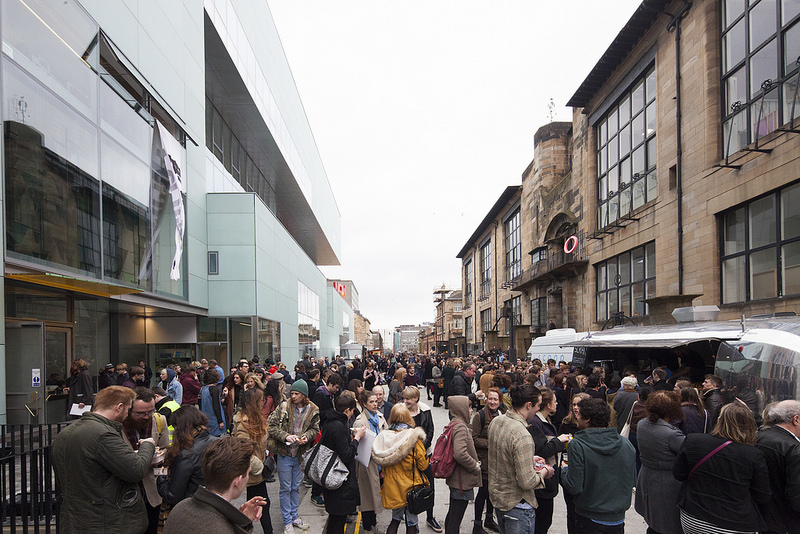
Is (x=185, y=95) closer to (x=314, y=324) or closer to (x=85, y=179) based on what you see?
(x=85, y=179)

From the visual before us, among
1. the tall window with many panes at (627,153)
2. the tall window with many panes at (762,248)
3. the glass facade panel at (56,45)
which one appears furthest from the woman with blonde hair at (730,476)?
the tall window with many panes at (627,153)

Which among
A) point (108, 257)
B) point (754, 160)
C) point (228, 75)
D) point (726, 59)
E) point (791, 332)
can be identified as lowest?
point (791, 332)

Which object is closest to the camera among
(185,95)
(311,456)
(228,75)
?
(311,456)

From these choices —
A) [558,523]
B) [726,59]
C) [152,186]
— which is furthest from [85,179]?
[726,59]

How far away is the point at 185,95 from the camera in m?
17.0

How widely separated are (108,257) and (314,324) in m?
28.2

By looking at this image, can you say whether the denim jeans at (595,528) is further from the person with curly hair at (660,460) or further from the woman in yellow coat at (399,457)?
the woman in yellow coat at (399,457)

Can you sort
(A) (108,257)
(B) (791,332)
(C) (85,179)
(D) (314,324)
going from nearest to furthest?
1. (B) (791,332)
2. (C) (85,179)
3. (A) (108,257)
4. (D) (314,324)

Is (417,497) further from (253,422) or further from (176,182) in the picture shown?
(176,182)

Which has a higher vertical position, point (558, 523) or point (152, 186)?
point (152, 186)

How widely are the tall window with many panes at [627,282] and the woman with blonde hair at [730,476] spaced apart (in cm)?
1601

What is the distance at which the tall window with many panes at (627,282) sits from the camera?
1997 centimetres

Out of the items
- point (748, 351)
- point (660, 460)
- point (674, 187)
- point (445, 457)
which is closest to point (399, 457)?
point (445, 457)

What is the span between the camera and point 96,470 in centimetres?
375
